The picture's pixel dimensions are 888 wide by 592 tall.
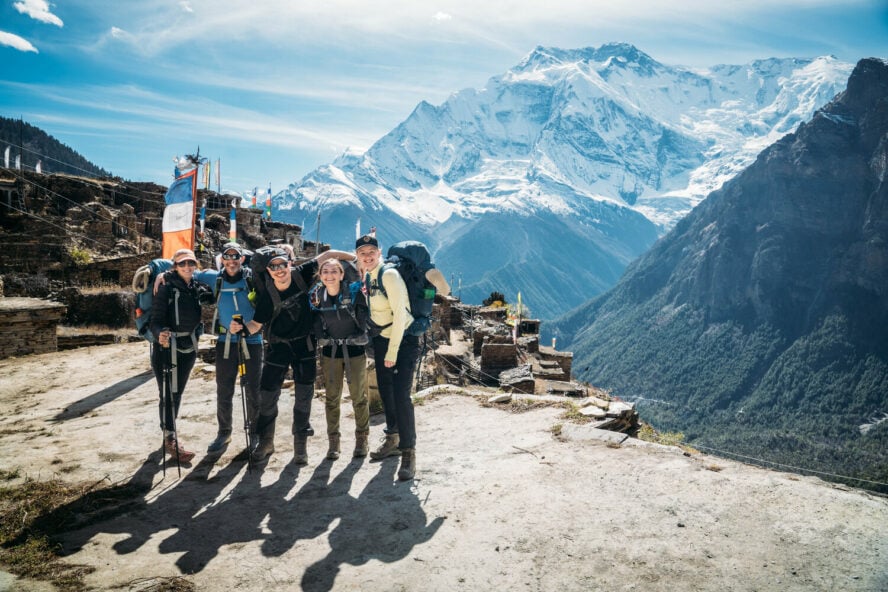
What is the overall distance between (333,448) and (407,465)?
3.71 feet

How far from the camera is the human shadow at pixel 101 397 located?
8.56 metres

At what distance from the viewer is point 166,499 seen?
5703 mm

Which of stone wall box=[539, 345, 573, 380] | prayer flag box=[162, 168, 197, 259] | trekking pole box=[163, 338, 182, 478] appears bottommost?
stone wall box=[539, 345, 573, 380]

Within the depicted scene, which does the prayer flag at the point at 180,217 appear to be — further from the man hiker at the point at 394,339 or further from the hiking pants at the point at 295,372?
the man hiker at the point at 394,339

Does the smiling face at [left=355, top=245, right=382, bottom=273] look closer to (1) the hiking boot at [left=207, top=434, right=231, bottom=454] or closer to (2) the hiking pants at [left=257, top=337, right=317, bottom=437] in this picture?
(2) the hiking pants at [left=257, top=337, right=317, bottom=437]

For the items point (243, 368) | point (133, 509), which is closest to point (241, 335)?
point (243, 368)

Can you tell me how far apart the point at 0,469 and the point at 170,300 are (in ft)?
8.54

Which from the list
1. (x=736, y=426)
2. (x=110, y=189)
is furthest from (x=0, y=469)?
(x=736, y=426)

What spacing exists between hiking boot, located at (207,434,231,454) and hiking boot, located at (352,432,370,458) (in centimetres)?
173

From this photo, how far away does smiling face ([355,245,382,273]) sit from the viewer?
624 cm

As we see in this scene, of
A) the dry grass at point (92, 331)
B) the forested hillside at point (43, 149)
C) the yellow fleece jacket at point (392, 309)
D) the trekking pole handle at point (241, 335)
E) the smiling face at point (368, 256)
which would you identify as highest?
the forested hillside at point (43, 149)

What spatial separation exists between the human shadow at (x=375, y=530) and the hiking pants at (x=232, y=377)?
201 cm

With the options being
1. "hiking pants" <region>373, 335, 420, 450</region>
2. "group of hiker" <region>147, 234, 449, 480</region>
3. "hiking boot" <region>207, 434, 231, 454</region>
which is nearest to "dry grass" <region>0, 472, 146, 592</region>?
"group of hiker" <region>147, 234, 449, 480</region>

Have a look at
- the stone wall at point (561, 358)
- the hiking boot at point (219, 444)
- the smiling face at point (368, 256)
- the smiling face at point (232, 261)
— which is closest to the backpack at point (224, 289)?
the smiling face at point (232, 261)
